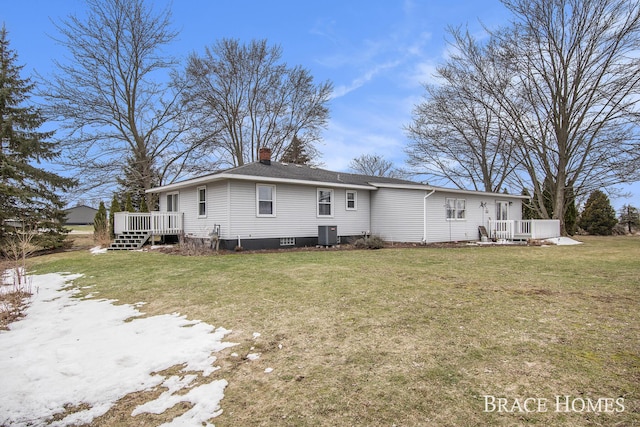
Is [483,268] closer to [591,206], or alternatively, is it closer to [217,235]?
[217,235]

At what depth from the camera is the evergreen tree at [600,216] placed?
87.2ft

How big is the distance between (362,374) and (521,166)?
26.0m

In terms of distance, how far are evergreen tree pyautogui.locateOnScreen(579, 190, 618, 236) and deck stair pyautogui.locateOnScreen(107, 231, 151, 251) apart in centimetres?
3099

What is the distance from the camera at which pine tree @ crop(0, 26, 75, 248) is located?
1478 centimetres

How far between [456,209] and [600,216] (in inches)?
669

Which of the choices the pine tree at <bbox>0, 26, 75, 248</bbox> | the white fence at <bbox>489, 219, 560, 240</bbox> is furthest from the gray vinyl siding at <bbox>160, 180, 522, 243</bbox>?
the pine tree at <bbox>0, 26, 75, 248</bbox>

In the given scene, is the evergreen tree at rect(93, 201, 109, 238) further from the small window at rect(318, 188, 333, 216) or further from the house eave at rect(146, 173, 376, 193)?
the small window at rect(318, 188, 333, 216)

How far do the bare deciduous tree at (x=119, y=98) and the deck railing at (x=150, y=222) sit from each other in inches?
272

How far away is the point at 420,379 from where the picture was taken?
285 cm

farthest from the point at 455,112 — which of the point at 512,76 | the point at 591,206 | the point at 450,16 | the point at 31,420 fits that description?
the point at 31,420

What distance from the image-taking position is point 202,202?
14898 millimetres

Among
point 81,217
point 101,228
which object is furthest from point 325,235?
point 81,217

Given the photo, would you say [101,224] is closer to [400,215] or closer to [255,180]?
[255,180]

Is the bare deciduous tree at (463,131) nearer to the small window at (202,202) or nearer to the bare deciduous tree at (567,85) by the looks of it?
the bare deciduous tree at (567,85)
